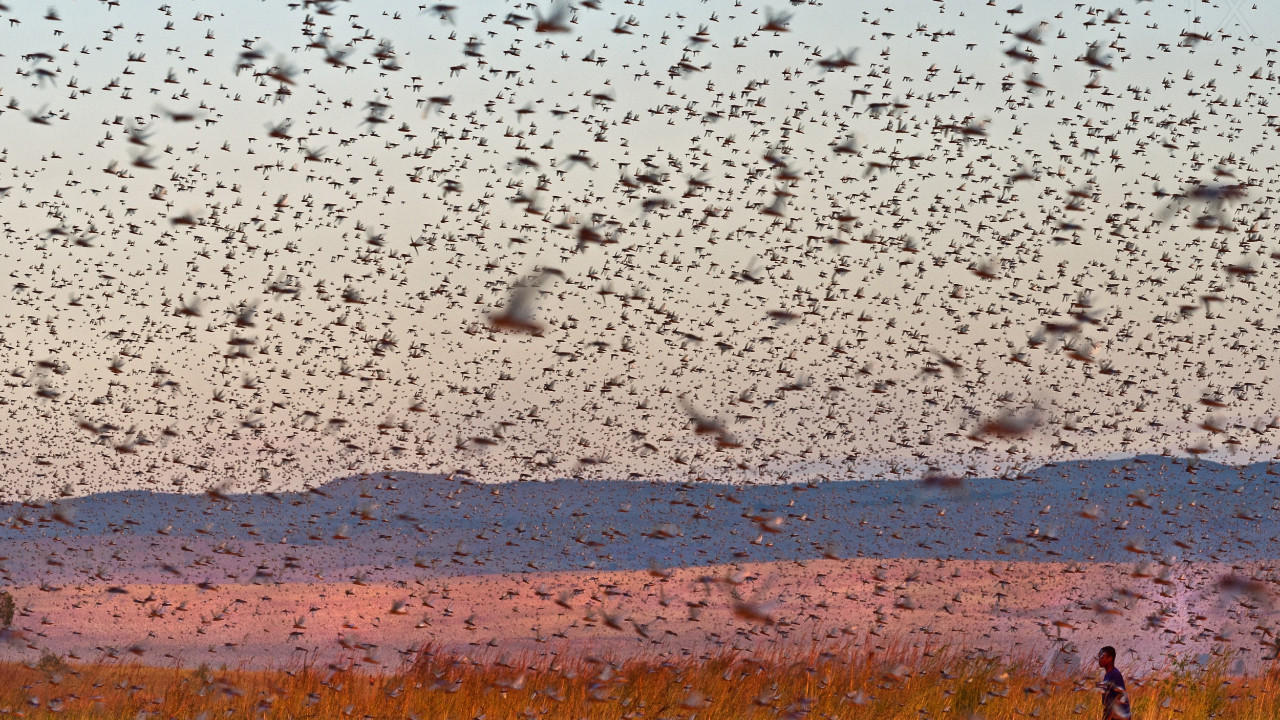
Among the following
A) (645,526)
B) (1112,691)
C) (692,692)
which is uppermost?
(1112,691)

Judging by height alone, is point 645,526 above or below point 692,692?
below

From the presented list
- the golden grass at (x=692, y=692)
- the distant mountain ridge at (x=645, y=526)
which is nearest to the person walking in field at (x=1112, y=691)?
the golden grass at (x=692, y=692)

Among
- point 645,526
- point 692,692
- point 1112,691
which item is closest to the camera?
point 1112,691

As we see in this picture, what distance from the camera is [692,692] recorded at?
1731cm

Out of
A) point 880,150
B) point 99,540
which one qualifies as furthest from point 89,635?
point 99,540

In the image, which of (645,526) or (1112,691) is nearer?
(1112,691)

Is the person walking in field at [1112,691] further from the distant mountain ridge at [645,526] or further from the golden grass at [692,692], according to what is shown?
the distant mountain ridge at [645,526]

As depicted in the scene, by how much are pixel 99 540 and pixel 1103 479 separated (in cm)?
8140

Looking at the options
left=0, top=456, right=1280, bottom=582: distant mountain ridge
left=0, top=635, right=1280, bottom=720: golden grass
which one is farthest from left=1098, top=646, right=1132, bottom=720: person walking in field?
left=0, top=456, right=1280, bottom=582: distant mountain ridge

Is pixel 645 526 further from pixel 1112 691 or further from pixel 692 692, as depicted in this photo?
pixel 1112 691

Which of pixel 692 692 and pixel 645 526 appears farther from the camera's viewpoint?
pixel 645 526

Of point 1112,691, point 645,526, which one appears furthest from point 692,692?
point 645,526

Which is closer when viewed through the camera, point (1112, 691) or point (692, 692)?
point (1112, 691)

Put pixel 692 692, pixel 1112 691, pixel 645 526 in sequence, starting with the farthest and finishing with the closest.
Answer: pixel 645 526 < pixel 692 692 < pixel 1112 691
